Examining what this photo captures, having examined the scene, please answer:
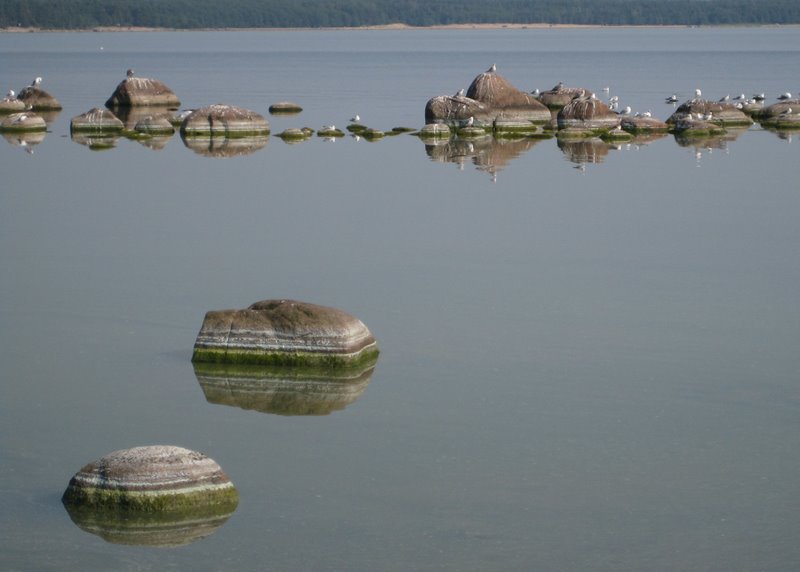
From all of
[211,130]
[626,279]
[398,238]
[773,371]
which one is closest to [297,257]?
[398,238]

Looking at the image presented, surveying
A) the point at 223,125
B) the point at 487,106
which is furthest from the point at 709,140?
the point at 223,125

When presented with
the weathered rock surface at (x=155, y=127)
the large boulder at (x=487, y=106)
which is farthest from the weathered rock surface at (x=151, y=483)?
the large boulder at (x=487, y=106)

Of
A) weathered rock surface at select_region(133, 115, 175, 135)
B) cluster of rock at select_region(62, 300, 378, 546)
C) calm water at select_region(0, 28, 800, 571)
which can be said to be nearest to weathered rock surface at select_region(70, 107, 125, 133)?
weathered rock surface at select_region(133, 115, 175, 135)

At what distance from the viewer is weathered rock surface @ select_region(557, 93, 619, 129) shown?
46375 mm

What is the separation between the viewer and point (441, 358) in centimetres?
1756

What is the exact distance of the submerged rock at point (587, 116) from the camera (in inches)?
1826

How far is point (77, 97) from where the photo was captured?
Answer: 68.3 meters

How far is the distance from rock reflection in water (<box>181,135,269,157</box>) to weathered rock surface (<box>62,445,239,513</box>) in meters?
28.5

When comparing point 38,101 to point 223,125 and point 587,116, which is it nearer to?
point 223,125

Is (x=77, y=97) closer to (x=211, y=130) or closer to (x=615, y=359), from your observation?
(x=211, y=130)

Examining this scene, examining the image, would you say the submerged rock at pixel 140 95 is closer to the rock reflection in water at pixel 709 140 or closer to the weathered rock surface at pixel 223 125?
the weathered rock surface at pixel 223 125

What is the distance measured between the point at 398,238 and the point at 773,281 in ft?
22.5

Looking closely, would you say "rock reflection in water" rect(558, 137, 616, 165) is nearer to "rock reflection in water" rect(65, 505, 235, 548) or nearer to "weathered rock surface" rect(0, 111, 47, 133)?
"weathered rock surface" rect(0, 111, 47, 133)

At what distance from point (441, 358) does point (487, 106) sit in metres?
31.5
